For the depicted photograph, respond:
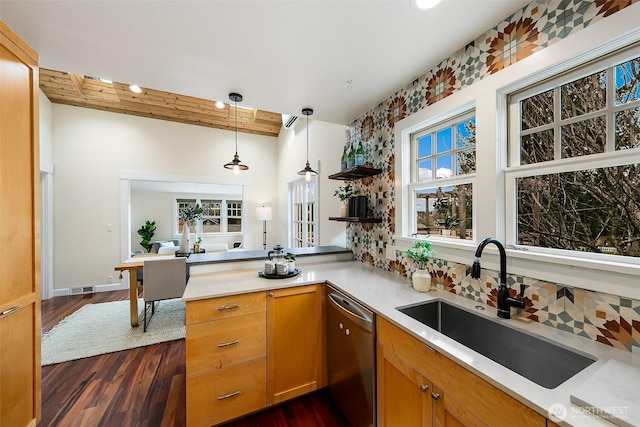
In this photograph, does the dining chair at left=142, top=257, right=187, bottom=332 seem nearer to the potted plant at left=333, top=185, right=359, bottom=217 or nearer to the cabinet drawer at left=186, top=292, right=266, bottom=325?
the cabinet drawer at left=186, top=292, right=266, bottom=325

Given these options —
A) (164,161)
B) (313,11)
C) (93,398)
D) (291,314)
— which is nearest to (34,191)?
(93,398)

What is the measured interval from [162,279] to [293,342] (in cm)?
198

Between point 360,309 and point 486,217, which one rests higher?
point 486,217

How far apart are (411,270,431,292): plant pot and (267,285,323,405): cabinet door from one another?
2.29 feet


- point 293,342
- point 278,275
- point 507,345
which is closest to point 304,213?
point 278,275

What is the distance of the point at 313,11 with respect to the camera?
1.29m

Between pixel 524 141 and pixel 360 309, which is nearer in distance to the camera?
pixel 524 141

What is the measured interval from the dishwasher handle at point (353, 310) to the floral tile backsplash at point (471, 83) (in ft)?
2.08

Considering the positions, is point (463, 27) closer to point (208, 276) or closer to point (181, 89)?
point (181, 89)

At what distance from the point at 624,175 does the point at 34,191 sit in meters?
3.12

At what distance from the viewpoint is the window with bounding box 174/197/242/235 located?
812 centimetres

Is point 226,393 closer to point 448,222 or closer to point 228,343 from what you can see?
point 228,343

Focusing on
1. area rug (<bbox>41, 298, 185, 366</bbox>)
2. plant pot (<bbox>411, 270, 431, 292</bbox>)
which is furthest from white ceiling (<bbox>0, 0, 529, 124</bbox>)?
area rug (<bbox>41, 298, 185, 366</bbox>)

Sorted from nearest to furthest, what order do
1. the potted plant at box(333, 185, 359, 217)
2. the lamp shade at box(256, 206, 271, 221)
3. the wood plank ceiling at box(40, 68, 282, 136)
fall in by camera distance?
the potted plant at box(333, 185, 359, 217) < the wood plank ceiling at box(40, 68, 282, 136) < the lamp shade at box(256, 206, 271, 221)
